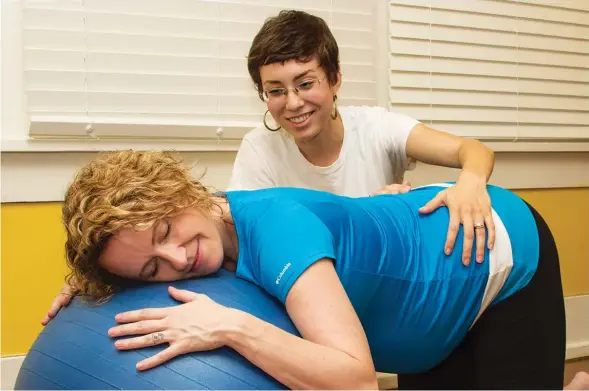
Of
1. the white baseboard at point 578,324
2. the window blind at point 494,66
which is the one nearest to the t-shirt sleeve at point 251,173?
the window blind at point 494,66

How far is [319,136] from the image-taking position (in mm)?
1711

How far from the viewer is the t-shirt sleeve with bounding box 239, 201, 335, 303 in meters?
0.89

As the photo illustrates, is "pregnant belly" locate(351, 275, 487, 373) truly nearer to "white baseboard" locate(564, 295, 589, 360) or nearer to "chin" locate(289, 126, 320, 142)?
"chin" locate(289, 126, 320, 142)

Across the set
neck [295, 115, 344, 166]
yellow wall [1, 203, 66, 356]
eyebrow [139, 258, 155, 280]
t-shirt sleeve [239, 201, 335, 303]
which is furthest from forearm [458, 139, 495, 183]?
yellow wall [1, 203, 66, 356]

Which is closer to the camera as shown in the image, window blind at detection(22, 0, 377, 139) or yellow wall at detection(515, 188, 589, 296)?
window blind at detection(22, 0, 377, 139)

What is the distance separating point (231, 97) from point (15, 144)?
731 millimetres

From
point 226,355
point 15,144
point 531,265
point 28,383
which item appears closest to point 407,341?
point 531,265

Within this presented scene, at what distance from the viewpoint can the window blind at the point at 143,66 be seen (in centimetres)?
174

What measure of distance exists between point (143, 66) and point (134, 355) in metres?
1.21

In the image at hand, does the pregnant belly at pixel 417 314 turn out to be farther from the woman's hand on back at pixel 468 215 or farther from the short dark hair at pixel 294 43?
the short dark hair at pixel 294 43

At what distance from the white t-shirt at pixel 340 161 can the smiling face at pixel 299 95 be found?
110 millimetres

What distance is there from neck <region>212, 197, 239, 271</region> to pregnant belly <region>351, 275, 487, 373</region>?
29 cm

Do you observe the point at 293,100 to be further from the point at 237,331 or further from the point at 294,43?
the point at 237,331

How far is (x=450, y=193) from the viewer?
1.21m
